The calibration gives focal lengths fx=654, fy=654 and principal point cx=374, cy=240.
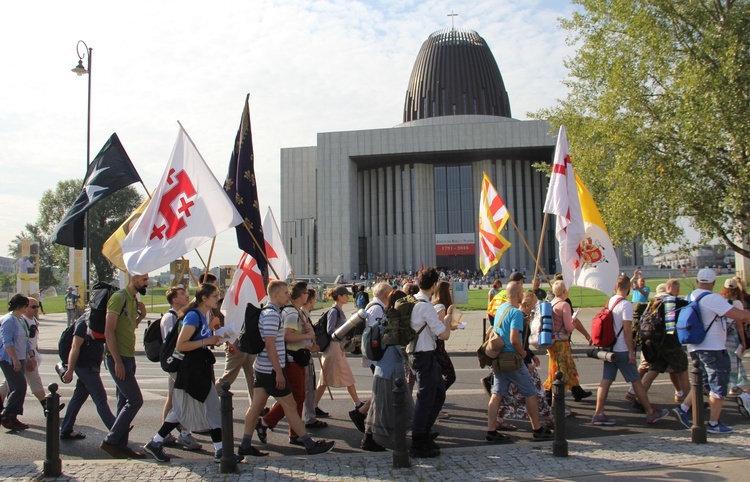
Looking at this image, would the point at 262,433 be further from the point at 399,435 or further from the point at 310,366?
the point at 399,435

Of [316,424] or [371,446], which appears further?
[316,424]

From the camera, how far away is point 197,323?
19.2ft

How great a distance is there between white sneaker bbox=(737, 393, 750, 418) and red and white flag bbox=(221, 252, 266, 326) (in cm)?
580

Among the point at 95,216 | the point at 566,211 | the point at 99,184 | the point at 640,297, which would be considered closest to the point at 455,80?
the point at 95,216

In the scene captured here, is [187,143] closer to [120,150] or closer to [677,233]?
[120,150]

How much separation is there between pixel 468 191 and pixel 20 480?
6536 centimetres

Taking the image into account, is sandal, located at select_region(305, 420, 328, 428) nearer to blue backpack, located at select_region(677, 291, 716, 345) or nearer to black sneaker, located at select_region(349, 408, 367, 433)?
black sneaker, located at select_region(349, 408, 367, 433)

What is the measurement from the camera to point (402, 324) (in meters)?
5.80

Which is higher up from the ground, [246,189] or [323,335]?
[246,189]

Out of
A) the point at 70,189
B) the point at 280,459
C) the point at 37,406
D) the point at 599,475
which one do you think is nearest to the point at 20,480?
the point at 280,459

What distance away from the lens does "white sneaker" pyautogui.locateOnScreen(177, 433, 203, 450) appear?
647 cm

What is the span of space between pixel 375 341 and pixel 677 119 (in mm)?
13257

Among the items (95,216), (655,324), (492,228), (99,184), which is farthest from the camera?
(95,216)

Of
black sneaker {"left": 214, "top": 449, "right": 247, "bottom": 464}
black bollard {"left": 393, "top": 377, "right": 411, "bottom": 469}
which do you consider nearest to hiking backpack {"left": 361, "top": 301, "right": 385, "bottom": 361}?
black bollard {"left": 393, "top": 377, "right": 411, "bottom": 469}
